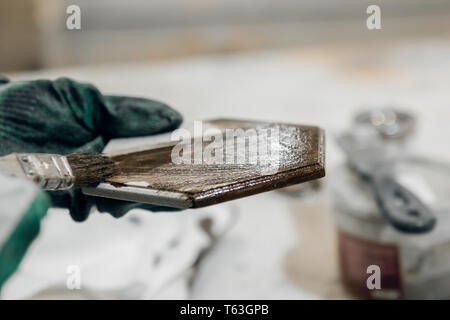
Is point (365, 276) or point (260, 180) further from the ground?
point (260, 180)

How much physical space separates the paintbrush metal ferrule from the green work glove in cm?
8

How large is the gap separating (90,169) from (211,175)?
98mm

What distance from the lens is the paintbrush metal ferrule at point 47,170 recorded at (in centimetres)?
39

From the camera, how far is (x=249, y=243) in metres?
0.81

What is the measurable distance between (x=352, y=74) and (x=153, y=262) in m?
1.04

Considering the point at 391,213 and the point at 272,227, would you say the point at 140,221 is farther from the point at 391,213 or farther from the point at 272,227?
the point at 391,213

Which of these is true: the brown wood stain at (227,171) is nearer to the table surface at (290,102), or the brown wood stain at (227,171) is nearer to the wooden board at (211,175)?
the wooden board at (211,175)

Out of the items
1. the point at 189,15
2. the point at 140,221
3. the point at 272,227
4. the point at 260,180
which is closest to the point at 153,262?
the point at 140,221

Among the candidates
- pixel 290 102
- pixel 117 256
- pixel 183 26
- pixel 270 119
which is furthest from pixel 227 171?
pixel 183 26

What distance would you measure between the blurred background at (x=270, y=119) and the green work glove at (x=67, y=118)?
0.09ft

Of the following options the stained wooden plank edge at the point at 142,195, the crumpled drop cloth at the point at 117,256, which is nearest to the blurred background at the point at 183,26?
the crumpled drop cloth at the point at 117,256

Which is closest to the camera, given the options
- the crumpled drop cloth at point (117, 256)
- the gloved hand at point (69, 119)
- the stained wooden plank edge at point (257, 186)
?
the stained wooden plank edge at point (257, 186)

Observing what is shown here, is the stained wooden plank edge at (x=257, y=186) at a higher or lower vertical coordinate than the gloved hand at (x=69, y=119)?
lower

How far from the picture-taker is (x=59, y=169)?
0.41 m
